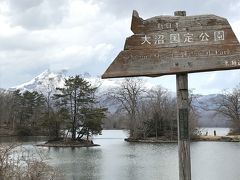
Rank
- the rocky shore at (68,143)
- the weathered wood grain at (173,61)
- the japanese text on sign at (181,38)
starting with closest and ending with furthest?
the weathered wood grain at (173,61) → the japanese text on sign at (181,38) → the rocky shore at (68,143)

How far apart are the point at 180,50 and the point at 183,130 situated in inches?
39.0

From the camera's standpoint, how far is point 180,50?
4.89m

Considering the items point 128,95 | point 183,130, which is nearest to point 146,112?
point 128,95

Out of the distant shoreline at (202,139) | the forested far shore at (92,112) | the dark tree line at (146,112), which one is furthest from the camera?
the dark tree line at (146,112)

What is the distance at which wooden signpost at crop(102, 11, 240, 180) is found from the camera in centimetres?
483

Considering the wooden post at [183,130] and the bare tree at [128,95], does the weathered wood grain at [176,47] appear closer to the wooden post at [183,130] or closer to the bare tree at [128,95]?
the wooden post at [183,130]

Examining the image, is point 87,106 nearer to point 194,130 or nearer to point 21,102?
point 194,130

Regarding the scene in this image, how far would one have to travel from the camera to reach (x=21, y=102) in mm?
69500

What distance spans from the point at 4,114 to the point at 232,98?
3969 centimetres

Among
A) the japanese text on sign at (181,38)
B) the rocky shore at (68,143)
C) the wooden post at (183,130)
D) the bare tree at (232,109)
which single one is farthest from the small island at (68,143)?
the japanese text on sign at (181,38)

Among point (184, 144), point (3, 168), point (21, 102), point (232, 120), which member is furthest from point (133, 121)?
point (184, 144)

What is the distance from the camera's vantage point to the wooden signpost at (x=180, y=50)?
4828mm

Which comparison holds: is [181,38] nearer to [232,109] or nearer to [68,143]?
[68,143]

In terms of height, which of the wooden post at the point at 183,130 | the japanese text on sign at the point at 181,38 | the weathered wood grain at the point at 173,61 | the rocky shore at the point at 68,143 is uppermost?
the japanese text on sign at the point at 181,38
